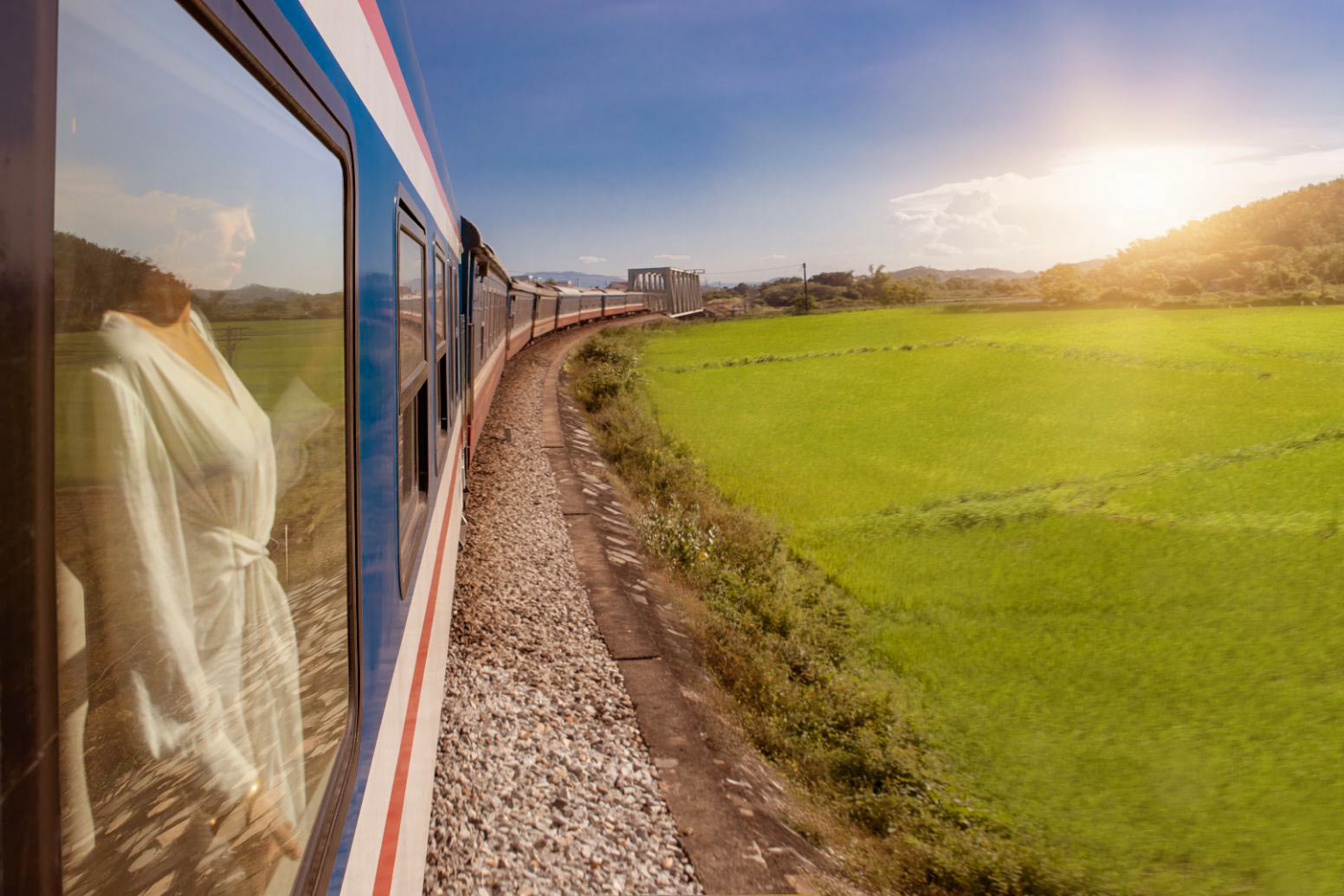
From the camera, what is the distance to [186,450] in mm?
752

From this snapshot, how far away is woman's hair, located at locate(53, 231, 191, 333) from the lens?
0.53 metres

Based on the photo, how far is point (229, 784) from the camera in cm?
86

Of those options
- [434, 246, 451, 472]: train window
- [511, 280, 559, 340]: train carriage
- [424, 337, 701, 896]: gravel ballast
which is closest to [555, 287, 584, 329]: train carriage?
[511, 280, 559, 340]: train carriage

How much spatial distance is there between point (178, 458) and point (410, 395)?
1.85 metres

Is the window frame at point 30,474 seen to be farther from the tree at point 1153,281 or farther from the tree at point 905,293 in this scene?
the tree at point 905,293

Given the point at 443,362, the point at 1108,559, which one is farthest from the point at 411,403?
the point at 1108,559

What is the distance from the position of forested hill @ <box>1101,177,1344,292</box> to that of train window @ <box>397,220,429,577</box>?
32798mm

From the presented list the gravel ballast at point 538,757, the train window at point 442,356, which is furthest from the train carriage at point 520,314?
the gravel ballast at point 538,757

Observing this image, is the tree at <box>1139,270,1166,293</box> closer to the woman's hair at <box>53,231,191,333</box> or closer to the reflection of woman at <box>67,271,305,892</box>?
the reflection of woman at <box>67,271,305,892</box>

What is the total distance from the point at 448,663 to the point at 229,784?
3.57 m

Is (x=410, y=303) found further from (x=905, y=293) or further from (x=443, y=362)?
(x=905, y=293)

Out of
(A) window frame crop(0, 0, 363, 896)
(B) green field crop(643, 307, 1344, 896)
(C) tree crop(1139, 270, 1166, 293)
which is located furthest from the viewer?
(C) tree crop(1139, 270, 1166, 293)

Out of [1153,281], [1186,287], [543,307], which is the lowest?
[543,307]

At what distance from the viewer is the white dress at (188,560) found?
64 centimetres
